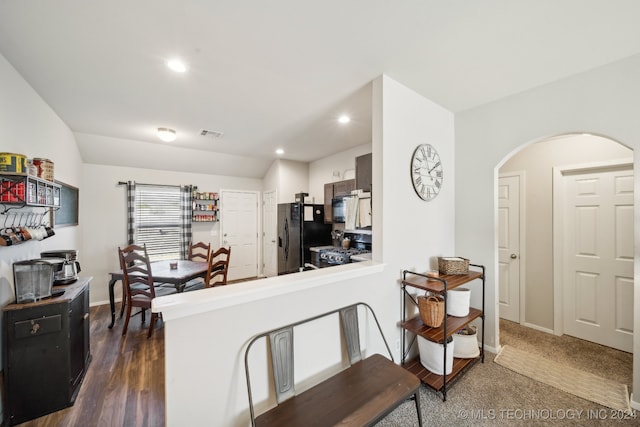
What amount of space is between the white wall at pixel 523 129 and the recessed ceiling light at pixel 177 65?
9.56 ft

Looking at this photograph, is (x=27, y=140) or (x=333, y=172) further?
(x=333, y=172)

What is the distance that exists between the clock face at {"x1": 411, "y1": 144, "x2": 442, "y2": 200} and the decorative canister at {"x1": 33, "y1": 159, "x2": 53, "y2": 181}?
131 inches

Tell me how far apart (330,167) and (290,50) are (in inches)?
127

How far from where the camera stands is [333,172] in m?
4.84

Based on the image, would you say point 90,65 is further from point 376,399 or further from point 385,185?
point 376,399

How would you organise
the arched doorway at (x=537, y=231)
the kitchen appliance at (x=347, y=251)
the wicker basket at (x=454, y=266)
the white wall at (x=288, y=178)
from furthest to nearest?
the white wall at (x=288, y=178)
the kitchen appliance at (x=347, y=251)
the arched doorway at (x=537, y=231)
the wicker basket at (x=454, y=266)

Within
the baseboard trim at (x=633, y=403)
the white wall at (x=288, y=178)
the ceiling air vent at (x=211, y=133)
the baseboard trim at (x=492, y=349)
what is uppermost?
the ceiling air vent at (x=211, y=133)

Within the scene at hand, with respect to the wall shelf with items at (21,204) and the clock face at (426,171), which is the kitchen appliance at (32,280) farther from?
the clock face at (426,171)

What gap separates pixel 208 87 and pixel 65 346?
97.0 inches

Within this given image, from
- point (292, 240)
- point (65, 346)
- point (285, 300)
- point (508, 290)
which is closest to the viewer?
point (285, 300)

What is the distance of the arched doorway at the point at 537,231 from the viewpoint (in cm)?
285

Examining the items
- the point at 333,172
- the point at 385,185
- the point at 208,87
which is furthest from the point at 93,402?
the point at 333,172

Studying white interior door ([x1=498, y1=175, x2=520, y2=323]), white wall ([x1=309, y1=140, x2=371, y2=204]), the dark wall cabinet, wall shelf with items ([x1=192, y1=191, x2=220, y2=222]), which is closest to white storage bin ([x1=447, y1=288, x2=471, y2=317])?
white interior door ([x1=498, y1=175, x2=520, y2=323])

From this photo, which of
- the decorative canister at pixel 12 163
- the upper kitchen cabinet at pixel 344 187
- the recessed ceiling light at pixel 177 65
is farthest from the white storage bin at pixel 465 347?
the decorative canister at pixel 12 163
